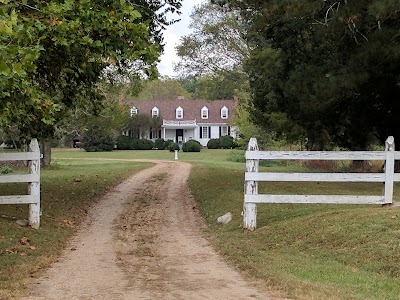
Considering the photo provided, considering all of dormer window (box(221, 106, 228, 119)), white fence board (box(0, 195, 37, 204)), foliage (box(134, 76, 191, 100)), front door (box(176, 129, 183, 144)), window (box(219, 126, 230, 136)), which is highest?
foliage (box(134, 76, 191, 100))

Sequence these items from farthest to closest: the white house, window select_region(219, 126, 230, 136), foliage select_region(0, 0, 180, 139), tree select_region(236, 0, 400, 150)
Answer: window select_region(219, 126, 230, 136)
the white house
tree select_region(236, 0, 400, 150)
foliage select_region(0, 0, 180, 139)

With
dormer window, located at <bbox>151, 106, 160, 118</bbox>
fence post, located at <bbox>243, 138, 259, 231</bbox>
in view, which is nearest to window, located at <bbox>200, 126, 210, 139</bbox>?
dormer window, located at <bbox>151, 106, 160, 118</bbox>

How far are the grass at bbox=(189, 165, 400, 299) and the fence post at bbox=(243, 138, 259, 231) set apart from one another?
0.54 ft

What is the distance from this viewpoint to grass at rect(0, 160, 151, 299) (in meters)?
7.00

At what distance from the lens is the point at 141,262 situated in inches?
307

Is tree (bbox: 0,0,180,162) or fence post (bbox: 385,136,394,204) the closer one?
tree (bbox: 0,0,180,162)

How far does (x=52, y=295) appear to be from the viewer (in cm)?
596

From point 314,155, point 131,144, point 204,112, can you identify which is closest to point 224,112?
point 204,112

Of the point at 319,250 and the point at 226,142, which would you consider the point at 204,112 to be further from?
the point at 319,250

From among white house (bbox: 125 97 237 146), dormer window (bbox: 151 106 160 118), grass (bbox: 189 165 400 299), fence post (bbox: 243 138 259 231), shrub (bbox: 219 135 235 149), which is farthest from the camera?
dormer window (bbox: 151 106 160 118)

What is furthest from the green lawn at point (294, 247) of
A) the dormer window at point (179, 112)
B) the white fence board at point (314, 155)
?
the dormer window at point (179, 112)

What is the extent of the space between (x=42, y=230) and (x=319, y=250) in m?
5.16

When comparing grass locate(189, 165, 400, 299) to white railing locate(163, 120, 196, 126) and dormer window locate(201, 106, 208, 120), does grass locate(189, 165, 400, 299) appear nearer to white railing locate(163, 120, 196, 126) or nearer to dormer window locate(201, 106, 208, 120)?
white railing locate(163, 120, 196, 126)

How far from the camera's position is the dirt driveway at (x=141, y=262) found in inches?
241
